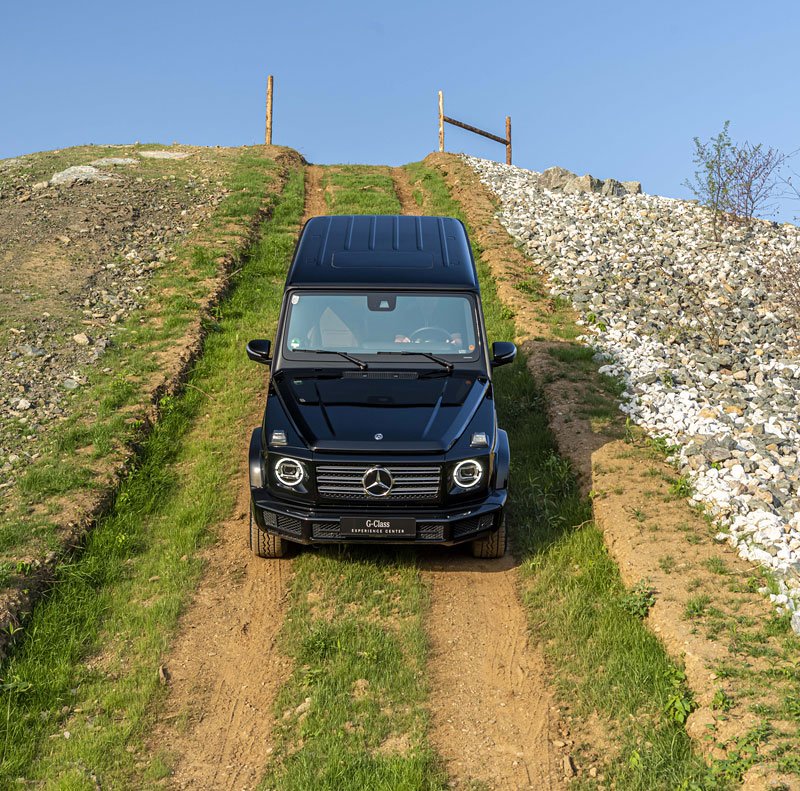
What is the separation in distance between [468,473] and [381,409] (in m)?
0.88

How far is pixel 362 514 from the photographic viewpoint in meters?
7.12


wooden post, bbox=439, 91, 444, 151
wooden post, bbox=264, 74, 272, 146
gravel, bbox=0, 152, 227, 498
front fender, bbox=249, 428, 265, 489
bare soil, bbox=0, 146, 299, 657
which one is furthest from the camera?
wooden post, bbox=439, 91, 444, 151

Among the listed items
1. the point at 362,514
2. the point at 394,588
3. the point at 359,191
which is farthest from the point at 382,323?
the point at 359,191

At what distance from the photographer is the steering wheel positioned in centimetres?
826

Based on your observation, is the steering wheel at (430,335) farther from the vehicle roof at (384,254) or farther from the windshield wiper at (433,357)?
the vehicle roof at (384,254)

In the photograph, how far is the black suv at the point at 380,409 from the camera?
23.4 feet

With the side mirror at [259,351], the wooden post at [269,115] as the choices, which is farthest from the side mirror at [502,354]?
the wooden post at [269,115]

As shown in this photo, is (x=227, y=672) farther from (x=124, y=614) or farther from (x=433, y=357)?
(x=433, y=357)

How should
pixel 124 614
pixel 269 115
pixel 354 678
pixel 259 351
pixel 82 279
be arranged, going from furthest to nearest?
pixel 269 115
pixel 82 279
pixel 259 351
pixel 124 614
pixel 354 678

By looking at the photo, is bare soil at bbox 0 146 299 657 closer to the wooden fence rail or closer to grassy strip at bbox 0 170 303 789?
grassy strip at bbox 0 170 303 789

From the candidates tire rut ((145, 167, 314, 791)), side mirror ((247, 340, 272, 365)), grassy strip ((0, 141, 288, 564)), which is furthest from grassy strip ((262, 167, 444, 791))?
grassy strip ((0, 141, 288, 564))

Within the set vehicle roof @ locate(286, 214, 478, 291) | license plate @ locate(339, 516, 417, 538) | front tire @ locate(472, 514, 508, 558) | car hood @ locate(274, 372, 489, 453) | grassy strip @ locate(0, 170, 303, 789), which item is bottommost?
grassy strip @ locate(0, 170, 303, 789)

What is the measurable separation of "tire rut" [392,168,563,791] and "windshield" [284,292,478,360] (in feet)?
6.16

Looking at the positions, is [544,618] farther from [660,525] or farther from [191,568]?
[191,568]
